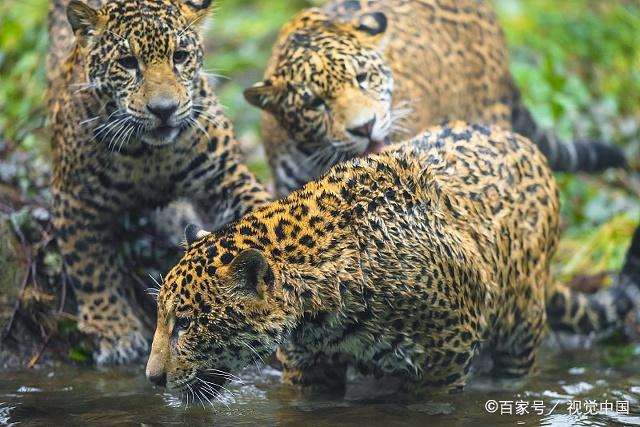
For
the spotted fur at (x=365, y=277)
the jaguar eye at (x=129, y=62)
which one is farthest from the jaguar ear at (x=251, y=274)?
the jaguar eye at (x=129, y=62)

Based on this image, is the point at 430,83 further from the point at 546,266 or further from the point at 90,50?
the point at 90,50

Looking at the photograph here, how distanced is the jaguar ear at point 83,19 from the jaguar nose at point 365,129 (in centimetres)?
A: 229

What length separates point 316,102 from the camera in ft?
32.7

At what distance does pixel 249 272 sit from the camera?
275 inches

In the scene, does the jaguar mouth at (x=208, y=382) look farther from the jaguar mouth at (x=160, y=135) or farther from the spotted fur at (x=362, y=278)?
the jaguar mouth at (x=160, y=135)

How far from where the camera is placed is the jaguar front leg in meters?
9.54

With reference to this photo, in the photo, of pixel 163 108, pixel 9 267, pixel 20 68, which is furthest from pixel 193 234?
pixel 20 68

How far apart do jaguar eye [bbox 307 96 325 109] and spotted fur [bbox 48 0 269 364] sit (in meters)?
0.75

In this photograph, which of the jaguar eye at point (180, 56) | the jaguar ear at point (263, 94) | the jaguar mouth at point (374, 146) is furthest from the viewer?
the jaguar ear at point (263, 94)

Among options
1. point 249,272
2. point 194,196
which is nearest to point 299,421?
point 249,272

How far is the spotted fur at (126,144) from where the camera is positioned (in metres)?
8.80

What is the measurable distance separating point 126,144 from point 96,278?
49.0 inches

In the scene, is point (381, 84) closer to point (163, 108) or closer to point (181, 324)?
point (163, 108)

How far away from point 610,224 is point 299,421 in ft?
19.0
